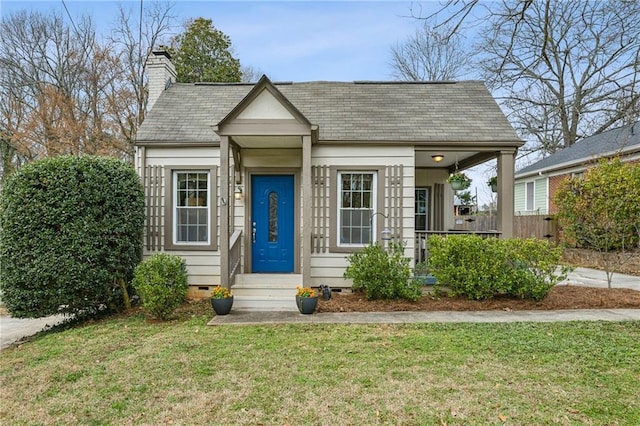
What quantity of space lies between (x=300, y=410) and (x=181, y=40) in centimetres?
2182

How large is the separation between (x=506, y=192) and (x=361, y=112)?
10.8ft

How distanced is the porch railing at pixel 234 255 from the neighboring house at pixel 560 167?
11582 mm

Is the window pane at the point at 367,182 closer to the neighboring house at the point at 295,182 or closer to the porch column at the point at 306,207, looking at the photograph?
the neighboring house at the point at 295,182

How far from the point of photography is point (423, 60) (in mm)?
20578

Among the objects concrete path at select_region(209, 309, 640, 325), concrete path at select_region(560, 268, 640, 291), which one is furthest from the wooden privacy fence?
concrete path at select_region(209, 309, 640, 325)

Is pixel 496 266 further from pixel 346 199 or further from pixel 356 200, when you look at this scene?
pixel 346 199

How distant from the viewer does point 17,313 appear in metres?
5.41

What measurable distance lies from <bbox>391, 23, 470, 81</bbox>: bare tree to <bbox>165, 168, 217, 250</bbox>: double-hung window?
641 inches

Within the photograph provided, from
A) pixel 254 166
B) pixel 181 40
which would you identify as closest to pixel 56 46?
pixel 181 40

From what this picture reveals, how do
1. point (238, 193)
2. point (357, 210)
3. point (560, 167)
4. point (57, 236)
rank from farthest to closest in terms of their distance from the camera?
1. point (560, 167)
2. point (238, 193)
3. point (357, 210)
4. point (57, 236)

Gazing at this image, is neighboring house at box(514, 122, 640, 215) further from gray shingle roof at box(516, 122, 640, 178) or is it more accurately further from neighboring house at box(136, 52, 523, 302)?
neighboring house at box(136, 52, 523, 302)

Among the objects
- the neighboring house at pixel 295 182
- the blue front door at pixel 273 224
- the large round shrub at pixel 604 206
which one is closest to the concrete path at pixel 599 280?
the large round shrub at pixel 604 206

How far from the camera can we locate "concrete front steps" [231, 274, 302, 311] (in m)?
6.26

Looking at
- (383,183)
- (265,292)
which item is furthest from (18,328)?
(383,183)
